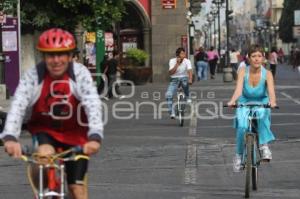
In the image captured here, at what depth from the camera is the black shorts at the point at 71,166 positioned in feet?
19.7

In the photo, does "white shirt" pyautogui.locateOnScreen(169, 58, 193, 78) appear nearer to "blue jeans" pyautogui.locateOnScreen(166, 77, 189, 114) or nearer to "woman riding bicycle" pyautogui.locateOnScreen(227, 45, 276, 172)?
"blue jeans" pyautogui.locateOnScreen(166, 77, 189, 114)

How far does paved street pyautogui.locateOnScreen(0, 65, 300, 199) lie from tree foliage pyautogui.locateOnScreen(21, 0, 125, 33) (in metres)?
5.51

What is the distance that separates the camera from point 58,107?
19.5 feet

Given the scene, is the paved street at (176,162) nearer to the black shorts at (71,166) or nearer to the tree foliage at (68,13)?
the black shorts at (71,166)

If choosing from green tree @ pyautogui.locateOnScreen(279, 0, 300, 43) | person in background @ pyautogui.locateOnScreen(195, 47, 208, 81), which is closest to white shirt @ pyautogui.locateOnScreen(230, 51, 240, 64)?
person in background @ pyautogui.locateOnScreen(195, 47, 208, 81)

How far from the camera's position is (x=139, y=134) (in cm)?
1700

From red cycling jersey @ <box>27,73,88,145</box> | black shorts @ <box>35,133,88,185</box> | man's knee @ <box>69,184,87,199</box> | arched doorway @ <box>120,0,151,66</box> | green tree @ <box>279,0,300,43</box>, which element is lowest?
man's knee @ <box>69,184,87,199</box>

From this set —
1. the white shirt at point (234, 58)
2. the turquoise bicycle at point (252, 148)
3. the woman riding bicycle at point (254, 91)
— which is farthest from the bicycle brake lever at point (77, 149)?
the white shirt at point (234, 58)

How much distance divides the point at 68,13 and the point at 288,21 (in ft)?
289

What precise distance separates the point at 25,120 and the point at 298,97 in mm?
22990

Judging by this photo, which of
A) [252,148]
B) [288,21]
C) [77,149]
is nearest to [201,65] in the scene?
[252,148]

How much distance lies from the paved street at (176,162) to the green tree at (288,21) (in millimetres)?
89729

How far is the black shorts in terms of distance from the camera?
6000 mm

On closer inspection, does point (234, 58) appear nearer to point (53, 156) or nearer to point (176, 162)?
point (176, 162)
